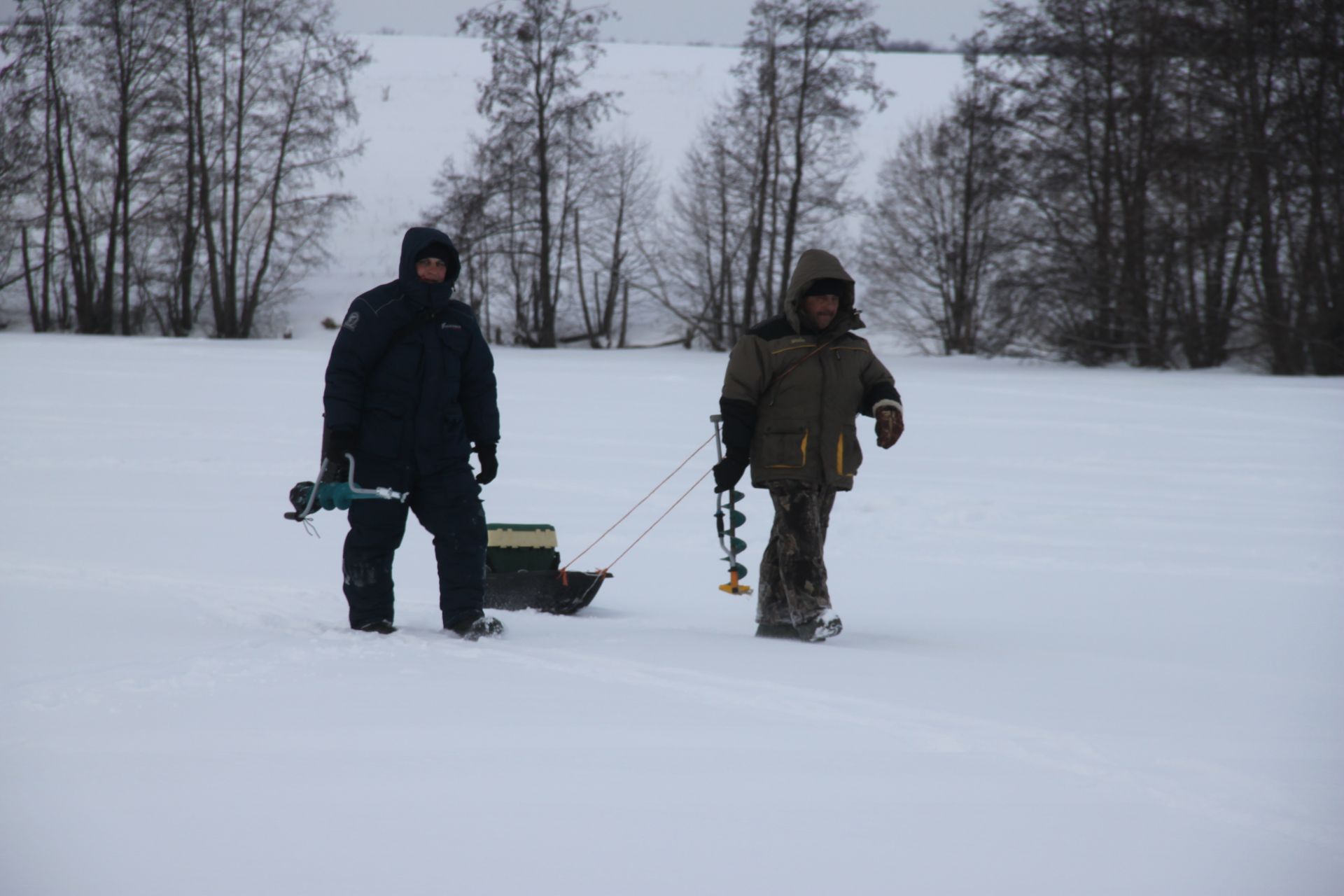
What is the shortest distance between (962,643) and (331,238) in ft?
136

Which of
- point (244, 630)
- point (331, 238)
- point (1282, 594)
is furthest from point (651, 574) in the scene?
point (331, 238)

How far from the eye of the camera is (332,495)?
174 inches

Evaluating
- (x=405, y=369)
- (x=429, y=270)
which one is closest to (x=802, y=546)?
(x=405, y=369)

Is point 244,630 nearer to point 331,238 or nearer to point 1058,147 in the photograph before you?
point 1058,147

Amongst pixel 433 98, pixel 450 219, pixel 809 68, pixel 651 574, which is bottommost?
pixel 651 574

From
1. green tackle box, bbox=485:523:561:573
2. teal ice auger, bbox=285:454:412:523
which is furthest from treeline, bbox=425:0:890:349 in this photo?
teal ice auger, bbox=285:454:412:523

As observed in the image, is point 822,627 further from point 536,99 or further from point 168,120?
point 168,120

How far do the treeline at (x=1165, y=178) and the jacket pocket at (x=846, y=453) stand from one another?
17.3 metres

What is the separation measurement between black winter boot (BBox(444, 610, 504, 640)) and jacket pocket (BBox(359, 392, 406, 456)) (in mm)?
778

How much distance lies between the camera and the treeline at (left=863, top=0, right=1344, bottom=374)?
18.9 meters

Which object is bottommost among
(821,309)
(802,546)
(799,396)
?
(802,546)

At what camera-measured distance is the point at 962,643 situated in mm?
5035

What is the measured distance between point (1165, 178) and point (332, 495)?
841 inches

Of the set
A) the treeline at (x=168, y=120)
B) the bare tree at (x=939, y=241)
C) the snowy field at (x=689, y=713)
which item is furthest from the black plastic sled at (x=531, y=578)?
the treeline at (x=168, y=120)
